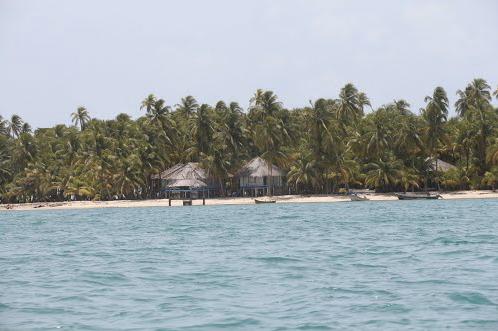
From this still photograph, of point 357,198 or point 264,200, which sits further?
point 264,200

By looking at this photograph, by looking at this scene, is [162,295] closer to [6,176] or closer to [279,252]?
[279,252]

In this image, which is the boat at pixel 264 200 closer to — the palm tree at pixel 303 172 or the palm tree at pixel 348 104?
the palm tree at pixel 303 172

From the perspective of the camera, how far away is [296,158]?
80188mm

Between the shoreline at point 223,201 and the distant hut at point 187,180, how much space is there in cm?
195

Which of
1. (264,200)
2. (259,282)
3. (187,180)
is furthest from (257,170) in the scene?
(259,282)

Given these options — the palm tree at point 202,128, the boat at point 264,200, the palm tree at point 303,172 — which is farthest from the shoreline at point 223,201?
the palm tree at point 202,128

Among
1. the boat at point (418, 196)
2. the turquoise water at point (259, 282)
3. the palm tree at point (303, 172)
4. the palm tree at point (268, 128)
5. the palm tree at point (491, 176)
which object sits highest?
the palm tree at point (268, 128)

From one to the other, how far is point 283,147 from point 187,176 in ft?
36.4

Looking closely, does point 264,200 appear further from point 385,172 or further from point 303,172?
point 385,172

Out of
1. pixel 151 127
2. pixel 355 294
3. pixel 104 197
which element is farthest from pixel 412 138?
pixel 355 294

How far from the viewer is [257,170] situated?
82.2 metres

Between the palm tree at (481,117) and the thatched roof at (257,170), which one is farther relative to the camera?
the thatched roof at (257,170)

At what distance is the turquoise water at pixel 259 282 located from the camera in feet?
47.0

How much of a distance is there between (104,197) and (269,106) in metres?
21.4
